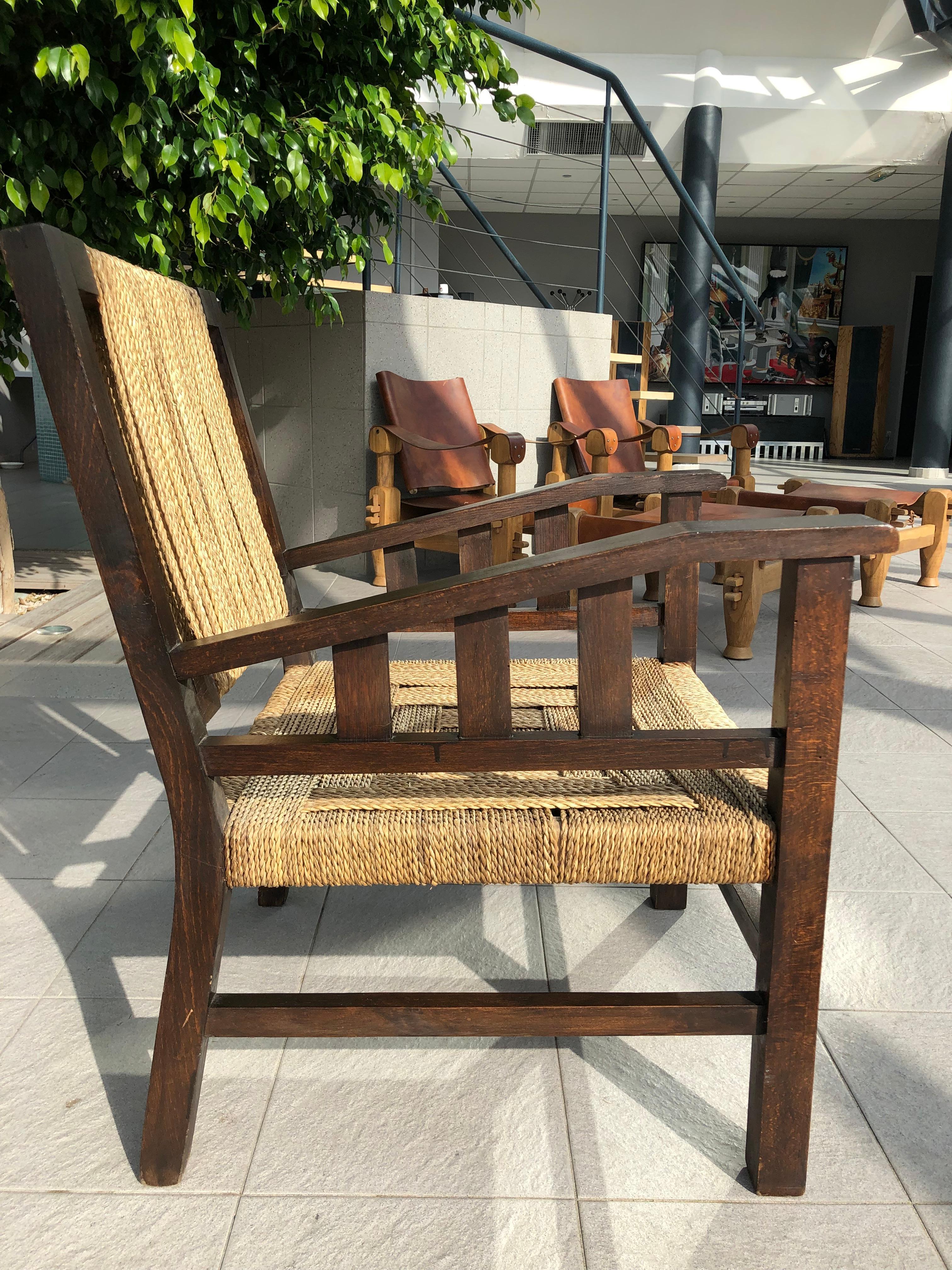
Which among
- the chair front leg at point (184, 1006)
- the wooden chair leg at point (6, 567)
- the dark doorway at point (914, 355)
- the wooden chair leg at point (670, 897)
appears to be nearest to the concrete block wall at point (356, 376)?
the wooden chair leg at point (6, 567)

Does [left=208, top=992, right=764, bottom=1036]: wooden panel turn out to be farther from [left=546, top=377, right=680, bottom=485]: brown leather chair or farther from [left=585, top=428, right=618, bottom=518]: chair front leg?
[left=546, top=377, right=680, bottom=485]: brown leather chair

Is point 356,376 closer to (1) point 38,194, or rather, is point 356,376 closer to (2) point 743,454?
(1) point 38,194

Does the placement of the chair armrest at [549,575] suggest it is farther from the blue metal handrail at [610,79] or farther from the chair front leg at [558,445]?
the chair front leg at [558,445]

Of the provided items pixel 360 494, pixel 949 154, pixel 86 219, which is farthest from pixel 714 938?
pixel 949 154

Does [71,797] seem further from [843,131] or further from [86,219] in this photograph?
[843,131]

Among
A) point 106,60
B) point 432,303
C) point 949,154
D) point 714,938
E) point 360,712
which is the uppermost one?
point 949,154

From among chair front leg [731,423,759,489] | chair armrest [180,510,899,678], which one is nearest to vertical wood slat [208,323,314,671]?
chair armrest [180,510,899,678]

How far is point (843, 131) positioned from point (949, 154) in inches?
36.3

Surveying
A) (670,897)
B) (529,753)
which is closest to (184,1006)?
(529,753)

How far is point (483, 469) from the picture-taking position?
12.9 ft

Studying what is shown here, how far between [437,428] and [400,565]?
2580 millimetres

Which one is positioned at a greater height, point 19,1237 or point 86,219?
point 86,219

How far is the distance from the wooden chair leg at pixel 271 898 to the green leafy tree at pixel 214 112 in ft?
4.97

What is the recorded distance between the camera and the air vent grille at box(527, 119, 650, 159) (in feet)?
27.3
